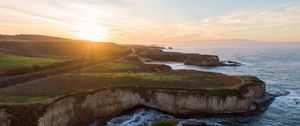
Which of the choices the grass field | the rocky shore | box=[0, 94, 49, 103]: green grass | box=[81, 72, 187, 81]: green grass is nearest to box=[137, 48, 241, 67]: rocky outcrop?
the rocky shore

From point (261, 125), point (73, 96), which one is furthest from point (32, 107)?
point (261, 125)

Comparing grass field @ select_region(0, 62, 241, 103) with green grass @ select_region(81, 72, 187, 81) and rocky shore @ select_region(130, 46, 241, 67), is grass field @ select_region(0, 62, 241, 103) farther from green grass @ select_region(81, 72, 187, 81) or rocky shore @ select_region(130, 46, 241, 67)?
rocky shore @ select_region(130, 46, 241, 67)

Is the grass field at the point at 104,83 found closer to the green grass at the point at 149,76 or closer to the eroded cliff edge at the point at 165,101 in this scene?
the green grass at the point at 149,76

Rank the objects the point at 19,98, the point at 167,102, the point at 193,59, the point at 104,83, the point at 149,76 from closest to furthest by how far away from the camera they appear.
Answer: the point at 19,98 → the point at 167,102 → the point at 104,83 → the point at 149,76 → the point at 193,59

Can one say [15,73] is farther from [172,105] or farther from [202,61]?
[202,61]

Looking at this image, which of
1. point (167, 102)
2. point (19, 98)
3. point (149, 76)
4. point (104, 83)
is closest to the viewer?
point (19, 98)

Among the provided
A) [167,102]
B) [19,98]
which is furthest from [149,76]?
[19,98]

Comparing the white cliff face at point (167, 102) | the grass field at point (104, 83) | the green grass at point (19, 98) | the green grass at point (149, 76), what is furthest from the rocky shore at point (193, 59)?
the green grass at point (19, 98)

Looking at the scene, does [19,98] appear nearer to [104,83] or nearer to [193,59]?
[104,83]
